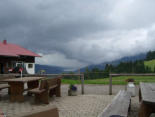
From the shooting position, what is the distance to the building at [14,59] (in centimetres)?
2179

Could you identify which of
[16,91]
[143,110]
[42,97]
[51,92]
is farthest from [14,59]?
[143,110]

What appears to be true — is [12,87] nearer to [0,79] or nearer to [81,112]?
[0,79]

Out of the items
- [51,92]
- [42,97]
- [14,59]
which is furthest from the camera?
[14,59]

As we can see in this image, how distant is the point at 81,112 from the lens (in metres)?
4.84

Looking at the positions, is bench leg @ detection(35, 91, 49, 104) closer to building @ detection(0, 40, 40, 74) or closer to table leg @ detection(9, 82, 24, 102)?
table leg @ detection(9, 82, 24, 102)

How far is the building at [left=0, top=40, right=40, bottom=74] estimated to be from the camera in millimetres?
21794

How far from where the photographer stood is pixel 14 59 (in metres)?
24.7

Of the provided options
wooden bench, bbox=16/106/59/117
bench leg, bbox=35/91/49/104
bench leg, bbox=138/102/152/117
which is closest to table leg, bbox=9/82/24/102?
bench leg, bbox=35/91/49/104

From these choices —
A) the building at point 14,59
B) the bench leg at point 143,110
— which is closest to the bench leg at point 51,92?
the bench leg at point 143,110

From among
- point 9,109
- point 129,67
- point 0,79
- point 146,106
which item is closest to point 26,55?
point 129,67

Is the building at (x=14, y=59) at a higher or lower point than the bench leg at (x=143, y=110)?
higher

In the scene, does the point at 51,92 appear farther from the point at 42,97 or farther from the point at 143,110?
the point at 143,110

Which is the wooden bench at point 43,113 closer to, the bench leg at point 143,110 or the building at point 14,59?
the bench leg at point 143,110

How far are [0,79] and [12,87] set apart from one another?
3.44 feet
